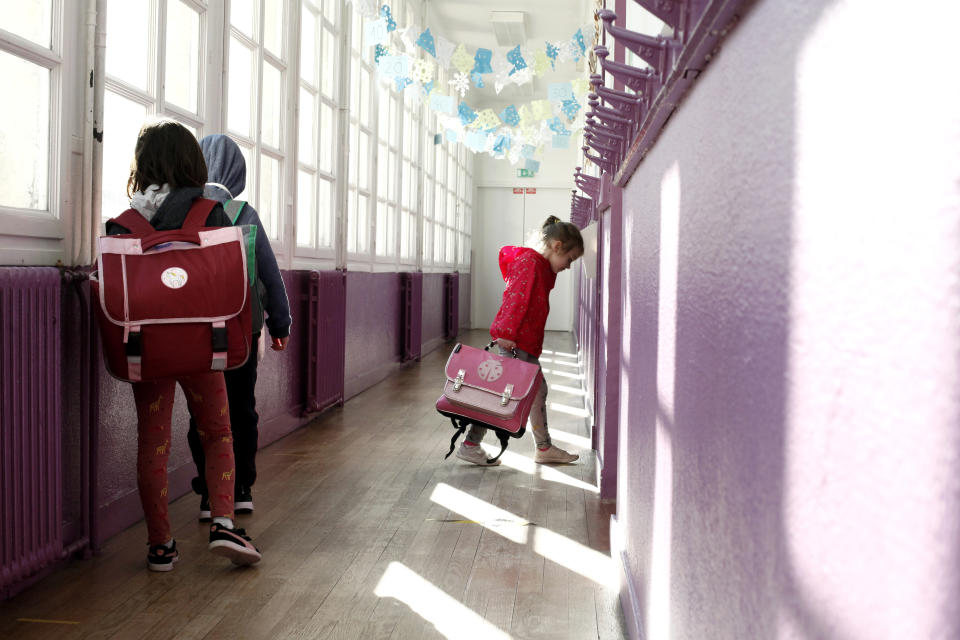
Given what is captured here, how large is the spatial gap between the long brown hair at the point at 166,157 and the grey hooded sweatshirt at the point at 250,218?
0.67 feet

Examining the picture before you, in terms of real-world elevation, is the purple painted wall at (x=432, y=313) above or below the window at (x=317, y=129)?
below

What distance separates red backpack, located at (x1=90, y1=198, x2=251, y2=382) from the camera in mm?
2424

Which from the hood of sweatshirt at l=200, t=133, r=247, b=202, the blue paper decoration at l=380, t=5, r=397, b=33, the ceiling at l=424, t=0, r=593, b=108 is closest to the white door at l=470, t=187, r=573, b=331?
the ceiling at l=424, t=0, r=593, b=108

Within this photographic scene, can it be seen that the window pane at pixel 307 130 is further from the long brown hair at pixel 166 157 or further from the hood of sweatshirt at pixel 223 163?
the long brown hair at pixel 166 157

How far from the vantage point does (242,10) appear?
177 inches

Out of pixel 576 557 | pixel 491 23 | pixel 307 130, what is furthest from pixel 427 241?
pixel 576 557

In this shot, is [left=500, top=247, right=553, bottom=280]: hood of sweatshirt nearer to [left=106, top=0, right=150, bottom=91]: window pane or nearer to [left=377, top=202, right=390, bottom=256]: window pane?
[left=106, top=0, right=150, bottom=91]: window pane

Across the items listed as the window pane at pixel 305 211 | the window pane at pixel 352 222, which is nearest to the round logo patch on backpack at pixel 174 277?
the window pane at pixel 305 211

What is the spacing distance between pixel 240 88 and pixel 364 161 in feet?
9.55

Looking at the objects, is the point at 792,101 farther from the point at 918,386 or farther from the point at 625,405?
the point at 625,405

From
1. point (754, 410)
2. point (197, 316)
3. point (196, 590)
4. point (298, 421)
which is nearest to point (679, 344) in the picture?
point (754, 410)

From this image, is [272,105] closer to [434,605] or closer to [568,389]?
[434,605]

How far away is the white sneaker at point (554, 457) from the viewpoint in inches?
178

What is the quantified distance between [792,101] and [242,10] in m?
4.22
